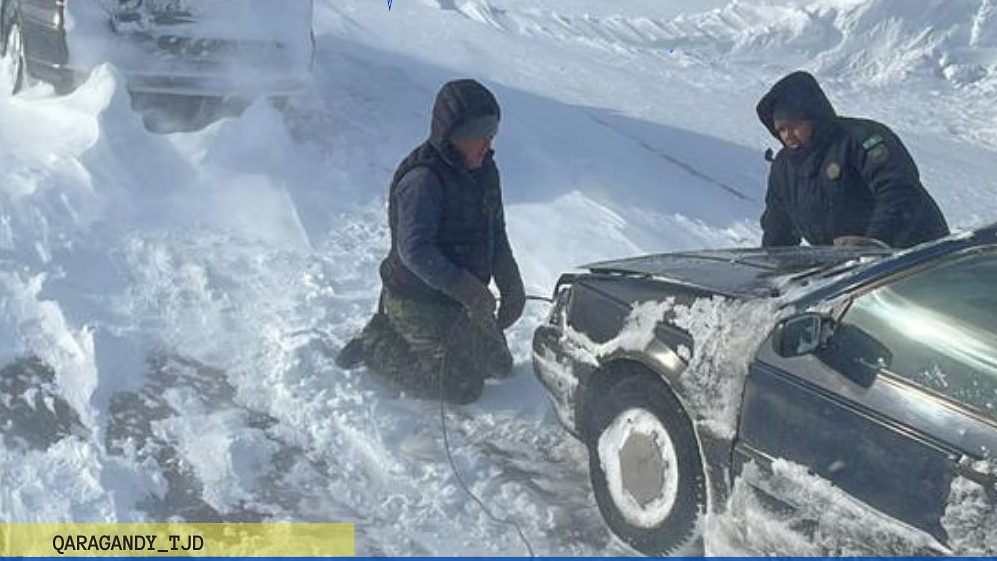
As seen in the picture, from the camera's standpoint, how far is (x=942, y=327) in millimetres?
3021

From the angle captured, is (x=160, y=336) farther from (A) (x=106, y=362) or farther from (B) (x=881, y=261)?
(B) (x=881, y=261)

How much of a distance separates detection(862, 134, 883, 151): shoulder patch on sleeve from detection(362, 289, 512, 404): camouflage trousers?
5.88 feet

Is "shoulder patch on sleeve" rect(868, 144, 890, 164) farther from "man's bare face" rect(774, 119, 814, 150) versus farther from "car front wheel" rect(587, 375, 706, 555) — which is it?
"car front wheel" rect(587, 375, 706, 555)

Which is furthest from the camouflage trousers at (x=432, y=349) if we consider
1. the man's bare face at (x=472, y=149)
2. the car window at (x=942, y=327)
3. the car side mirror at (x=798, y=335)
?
the car window at (x=942, y=327)

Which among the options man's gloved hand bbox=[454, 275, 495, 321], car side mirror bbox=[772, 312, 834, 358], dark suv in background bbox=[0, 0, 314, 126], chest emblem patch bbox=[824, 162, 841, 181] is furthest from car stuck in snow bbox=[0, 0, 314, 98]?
car side mirror bbox=[772, 312, 834, 358]

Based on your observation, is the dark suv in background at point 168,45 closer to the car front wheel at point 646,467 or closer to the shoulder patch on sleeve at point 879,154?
the shoulder patch on sleeve at point 879,154

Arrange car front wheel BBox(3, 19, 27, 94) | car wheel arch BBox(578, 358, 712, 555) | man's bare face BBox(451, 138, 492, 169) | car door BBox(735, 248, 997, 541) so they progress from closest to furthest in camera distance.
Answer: car door BBox(735, 248, 997, 541)
car wheel arch BBox(578, 358, 712, 555)
man's bare face BBox(451, 138, 492, 169)
car front wheel BBox(3, 19, 27, 94)

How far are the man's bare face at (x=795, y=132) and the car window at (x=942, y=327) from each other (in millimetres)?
1896

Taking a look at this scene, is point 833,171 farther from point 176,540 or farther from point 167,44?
point 167,44

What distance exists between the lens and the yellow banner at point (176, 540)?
362 centimetres

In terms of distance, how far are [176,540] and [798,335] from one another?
2108 mm

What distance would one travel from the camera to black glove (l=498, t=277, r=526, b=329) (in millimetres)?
5055

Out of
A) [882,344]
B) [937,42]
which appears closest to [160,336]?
[882,344]

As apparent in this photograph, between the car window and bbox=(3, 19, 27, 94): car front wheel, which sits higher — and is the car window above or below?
above
